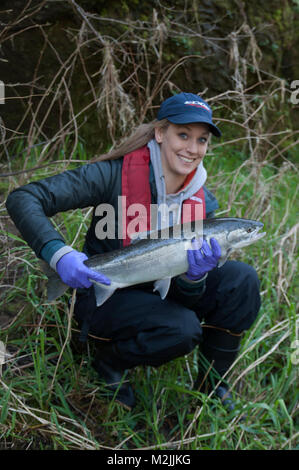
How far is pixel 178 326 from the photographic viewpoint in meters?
2.38

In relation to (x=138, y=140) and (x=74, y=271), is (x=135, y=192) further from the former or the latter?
A: (x=74, y=271)

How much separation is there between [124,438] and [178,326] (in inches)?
27.2

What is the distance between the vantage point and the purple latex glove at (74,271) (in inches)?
82.1

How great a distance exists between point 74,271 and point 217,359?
42.5 inches

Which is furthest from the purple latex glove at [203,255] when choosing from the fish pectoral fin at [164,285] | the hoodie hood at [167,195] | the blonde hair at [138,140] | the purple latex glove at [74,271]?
the blonde hair at [138,140]

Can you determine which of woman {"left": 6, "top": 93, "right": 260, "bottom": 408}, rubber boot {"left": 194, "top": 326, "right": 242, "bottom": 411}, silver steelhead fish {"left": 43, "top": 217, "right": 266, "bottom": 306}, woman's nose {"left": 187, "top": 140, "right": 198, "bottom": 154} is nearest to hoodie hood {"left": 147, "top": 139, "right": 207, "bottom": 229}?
woman {"left": 6, "top": 93, "right": 260, "bottom": 408}

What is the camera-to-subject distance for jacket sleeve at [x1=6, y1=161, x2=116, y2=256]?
2.15 meters

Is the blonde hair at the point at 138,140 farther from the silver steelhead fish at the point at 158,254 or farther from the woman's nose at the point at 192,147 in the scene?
the silver steelhead fish at the point at 158,254

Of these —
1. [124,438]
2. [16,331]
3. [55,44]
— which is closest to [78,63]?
[55,44]

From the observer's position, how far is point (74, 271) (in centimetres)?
209

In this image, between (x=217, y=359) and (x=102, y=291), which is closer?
(x=102, y=291)

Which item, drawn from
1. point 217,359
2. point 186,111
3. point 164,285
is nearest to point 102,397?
point 217,359

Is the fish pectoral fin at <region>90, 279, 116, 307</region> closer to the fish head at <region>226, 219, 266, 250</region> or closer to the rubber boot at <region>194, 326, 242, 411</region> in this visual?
the fish head at <region>226, 219, 266, 250</region>

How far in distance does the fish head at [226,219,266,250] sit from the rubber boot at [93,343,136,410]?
864 millimetres
